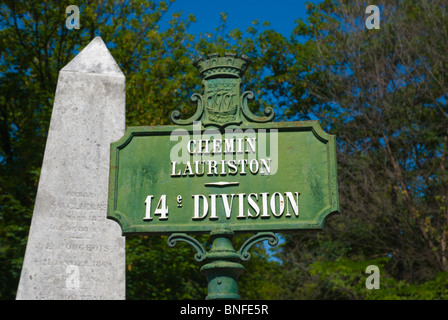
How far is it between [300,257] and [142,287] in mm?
4963

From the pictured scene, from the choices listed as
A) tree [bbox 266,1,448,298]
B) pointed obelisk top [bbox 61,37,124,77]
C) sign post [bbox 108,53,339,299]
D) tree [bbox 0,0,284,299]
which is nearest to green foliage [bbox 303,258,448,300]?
tree [bbox 266,1,448,298]

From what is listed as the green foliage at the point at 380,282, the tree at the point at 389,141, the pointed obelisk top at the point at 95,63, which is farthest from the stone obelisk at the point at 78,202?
the tree at the point at 389,141

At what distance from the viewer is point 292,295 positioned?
20469 millimetres

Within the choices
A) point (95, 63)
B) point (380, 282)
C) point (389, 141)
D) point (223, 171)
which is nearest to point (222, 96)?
point (223, 171)

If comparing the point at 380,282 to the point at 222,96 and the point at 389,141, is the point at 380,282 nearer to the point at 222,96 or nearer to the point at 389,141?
the point at 389,141

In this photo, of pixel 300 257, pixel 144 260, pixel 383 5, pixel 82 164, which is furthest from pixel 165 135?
pixel 383 5

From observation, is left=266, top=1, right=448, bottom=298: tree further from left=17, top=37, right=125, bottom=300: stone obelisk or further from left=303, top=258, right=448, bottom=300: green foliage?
left=17, top=37, right=125, bottom=300: stone obelisk

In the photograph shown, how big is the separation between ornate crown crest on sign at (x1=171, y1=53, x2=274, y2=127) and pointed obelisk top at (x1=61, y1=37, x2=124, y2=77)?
4615mm

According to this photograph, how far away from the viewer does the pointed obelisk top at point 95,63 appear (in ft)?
28.0

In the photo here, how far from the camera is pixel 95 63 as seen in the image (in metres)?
8.63

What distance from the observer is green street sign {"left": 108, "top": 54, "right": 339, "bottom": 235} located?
149 inches

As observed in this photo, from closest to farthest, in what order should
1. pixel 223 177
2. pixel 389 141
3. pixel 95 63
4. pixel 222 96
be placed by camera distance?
pixel 223 177 → pixel 222 96 → pixel 95 63 → pixel 389 141

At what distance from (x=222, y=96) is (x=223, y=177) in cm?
52

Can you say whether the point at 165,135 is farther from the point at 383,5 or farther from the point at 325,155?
the point at 383,5
